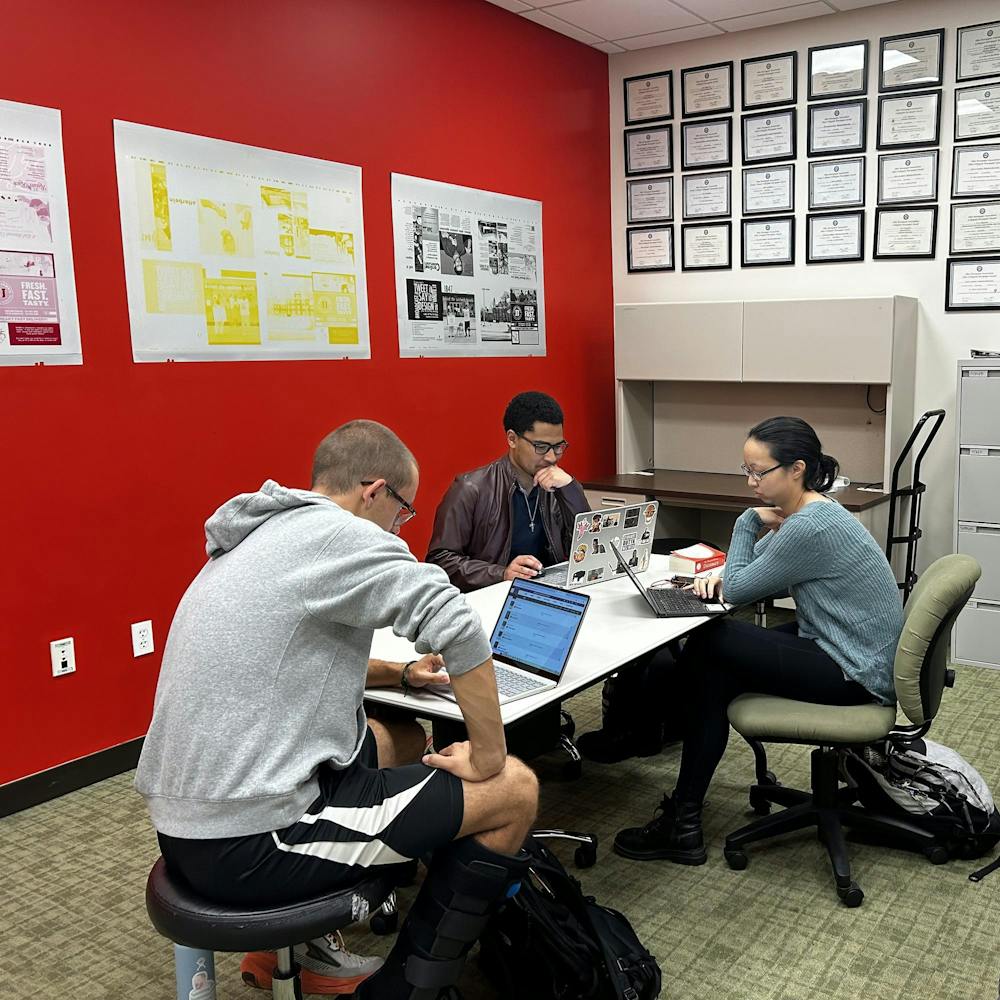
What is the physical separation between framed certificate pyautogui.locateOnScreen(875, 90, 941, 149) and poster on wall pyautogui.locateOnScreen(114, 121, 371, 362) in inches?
101

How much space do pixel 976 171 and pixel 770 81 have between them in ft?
3.67

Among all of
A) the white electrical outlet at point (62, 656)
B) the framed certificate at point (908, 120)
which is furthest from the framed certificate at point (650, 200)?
the white electrical outlet at point (62, 656)

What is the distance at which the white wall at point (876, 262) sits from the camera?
480 centimetres

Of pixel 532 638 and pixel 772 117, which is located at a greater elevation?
pixel 772 117

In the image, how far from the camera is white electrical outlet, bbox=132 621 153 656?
3590mm

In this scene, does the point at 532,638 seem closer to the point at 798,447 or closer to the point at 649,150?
the point at 798,447

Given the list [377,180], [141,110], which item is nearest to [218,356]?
[141,110]

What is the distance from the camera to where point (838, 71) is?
501cm

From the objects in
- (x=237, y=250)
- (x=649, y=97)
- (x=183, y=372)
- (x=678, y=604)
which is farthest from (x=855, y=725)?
(x=649, y=97)

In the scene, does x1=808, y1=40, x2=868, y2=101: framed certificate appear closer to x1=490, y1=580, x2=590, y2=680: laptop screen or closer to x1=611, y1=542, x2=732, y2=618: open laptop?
x1=611, y1=542, x2=732, y2=618: open laptop

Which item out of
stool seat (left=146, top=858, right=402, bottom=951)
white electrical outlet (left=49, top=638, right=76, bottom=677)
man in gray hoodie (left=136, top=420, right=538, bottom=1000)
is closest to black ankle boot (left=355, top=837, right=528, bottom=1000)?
man in gray hoodie (left=136, top=420, right=538, bottom=1000)

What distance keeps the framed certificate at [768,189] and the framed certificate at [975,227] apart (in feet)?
2.64

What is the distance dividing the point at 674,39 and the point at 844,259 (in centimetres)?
145

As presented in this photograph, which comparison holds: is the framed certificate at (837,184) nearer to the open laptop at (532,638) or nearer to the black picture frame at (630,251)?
the black picture frame at (630,251)
